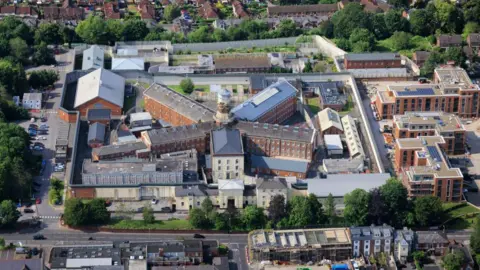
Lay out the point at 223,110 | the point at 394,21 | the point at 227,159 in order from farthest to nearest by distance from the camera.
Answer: the point at 394,21, the point at 223,110, the point at 227,159

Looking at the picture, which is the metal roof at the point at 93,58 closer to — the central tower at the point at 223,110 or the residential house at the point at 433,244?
the central tower at the point at 223,110

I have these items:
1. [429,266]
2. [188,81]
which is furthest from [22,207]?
[429,266]

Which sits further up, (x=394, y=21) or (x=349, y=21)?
(x=394, y=21)

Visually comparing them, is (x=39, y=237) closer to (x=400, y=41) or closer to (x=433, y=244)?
(x=433, y=244)

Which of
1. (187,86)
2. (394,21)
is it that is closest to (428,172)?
(187,86)

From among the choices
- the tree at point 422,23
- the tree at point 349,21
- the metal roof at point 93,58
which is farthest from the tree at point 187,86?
the tree at point 422,23

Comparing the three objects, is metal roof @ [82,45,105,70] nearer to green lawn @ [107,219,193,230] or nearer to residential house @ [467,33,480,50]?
green lawn @ [107,219,193,230]
